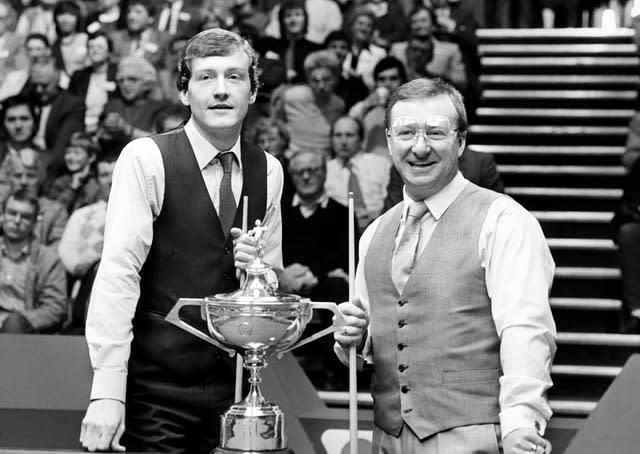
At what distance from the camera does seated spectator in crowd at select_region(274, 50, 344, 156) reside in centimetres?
553

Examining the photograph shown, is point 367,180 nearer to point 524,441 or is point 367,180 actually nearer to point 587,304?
point 587,304

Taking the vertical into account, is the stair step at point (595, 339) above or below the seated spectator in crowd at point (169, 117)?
below

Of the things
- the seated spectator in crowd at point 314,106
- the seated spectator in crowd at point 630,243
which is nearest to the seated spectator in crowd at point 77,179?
the seated spectator in crowd at point 314,106

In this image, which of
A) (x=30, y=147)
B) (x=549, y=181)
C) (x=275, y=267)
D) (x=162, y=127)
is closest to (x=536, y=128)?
(x=549, y=181)

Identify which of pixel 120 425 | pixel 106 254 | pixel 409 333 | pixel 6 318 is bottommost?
pixel 120 425

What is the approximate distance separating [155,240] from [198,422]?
15.1 inches

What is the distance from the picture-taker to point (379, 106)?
5574 millimetres

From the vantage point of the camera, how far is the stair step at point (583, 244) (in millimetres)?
5547

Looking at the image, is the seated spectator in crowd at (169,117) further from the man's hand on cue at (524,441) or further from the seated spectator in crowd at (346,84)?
the man's hand on cue at (524,441)

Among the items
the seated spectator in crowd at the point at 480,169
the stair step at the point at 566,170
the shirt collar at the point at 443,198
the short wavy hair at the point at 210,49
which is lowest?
the shirt collar at the point at 443,198

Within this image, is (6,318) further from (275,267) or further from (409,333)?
(409,333)

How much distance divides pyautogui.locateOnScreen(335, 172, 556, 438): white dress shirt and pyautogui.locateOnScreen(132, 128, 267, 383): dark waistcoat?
331 millimetres

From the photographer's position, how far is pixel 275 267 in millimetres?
2578

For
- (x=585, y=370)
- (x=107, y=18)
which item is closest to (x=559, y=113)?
(x=585, y=370)
